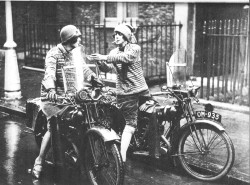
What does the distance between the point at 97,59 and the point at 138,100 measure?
800 mm

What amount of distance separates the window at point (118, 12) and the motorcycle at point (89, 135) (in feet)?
Answer: 24.5

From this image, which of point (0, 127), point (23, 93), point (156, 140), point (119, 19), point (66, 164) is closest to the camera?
point (156, 140)

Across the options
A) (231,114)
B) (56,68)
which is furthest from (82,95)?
(231,114)

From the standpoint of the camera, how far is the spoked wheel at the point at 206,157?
15.7 feet

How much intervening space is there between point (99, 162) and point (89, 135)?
1.11ft

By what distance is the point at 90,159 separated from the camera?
4.88 meters

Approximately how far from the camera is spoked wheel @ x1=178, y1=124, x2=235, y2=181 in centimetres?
477

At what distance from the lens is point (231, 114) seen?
25.7 feet

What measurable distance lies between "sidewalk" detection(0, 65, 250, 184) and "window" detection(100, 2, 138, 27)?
287 centimetres

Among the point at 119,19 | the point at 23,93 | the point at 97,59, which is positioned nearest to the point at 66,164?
the point at 97,59

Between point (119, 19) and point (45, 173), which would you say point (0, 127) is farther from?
point (119, 19)

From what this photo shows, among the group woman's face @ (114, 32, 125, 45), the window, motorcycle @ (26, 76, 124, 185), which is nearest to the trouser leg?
motorcycle @ (26, 76, 124, 185)

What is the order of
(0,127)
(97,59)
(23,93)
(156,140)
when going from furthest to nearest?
(23,93), (0,127), (156,140), (97,59)

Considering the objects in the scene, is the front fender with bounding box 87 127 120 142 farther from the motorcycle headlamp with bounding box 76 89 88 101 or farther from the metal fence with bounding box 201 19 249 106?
the metal fence with bounding box 201 19 249 106
